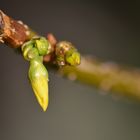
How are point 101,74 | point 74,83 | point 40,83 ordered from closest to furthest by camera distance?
point 40,83 < point 101,74 < point 74,83

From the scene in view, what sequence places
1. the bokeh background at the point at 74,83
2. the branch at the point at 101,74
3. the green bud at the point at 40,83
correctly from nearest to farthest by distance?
1. the green bud at the point at 40,83
2. the branch at the point at 101,74
3. the bokeh background at the point at 74,83

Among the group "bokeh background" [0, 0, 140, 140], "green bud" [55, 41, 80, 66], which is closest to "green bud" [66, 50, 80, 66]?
"green bud" [55, 41, 80, 66]

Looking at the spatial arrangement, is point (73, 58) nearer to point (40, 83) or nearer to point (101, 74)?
point (40, 83)

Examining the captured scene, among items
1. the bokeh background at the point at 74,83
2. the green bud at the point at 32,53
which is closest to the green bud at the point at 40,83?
the green bud at the point at 32,53

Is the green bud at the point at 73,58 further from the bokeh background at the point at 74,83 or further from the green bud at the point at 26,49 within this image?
the bokeh background at the point at 74,83

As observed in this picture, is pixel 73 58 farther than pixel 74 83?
No

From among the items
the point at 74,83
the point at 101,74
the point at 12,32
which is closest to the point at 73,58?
the point at 12,32

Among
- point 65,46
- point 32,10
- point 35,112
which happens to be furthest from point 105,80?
point 32,10

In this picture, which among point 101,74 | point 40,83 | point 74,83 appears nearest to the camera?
point 40,83

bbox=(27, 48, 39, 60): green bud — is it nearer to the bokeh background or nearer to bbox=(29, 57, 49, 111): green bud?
bbox=(29, 57, 49, 111): green bud
